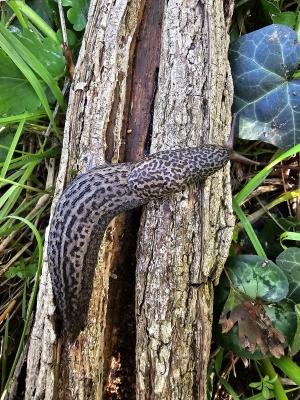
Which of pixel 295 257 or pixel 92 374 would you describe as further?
pixel 295 257

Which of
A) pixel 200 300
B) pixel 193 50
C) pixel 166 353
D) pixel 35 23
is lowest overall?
pixel 166 353

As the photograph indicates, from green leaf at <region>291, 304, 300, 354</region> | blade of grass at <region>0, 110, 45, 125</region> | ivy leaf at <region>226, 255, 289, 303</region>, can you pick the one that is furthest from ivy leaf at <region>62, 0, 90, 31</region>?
green leaf at <region>291, 304, 300, 354</region>

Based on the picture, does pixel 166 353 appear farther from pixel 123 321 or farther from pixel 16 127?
pixel 16 127

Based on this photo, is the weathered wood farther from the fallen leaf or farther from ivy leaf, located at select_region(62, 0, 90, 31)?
ivy leaf, located at select_region(62, 0, 90, 31)

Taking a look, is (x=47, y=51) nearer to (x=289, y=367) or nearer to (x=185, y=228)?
(x=185, y=228)

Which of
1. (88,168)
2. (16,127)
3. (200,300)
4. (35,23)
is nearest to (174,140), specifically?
(88,168)

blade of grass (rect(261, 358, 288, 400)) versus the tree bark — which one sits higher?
the tree bark

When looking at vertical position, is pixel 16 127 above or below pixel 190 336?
above

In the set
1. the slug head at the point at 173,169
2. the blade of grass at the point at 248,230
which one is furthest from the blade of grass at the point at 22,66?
the blade of grass at the point at 248,230
